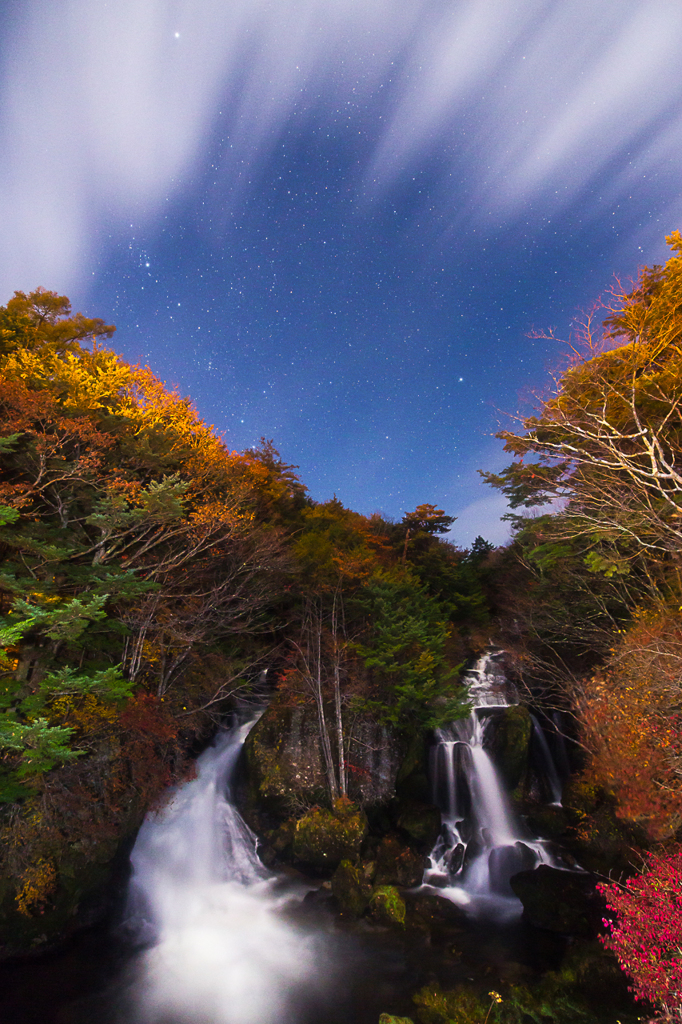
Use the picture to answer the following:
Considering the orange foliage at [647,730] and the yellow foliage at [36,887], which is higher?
the orange foliage at [647,730]

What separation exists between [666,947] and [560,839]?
8.67 meters

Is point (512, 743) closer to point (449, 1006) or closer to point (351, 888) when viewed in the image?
point (351, 888)

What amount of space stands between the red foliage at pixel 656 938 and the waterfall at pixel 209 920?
7475 mm

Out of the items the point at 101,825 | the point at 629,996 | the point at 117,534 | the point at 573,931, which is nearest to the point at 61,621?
the point at 117,534

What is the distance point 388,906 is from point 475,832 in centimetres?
488

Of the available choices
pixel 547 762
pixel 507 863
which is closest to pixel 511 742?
pixel 547 762

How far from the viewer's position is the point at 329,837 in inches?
513

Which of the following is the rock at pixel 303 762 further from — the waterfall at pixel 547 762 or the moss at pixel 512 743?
the waterfall at pixel 547 762

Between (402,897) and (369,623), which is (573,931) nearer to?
(402,897)

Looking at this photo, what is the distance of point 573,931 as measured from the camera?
1044cm

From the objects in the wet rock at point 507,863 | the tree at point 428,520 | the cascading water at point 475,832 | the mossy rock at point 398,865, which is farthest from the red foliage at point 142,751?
the tree at point 428,520

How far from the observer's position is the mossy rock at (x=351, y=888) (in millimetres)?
11584

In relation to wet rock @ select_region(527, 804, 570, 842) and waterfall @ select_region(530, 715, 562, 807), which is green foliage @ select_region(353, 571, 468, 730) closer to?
waterfall @ select_region(530, 715, 562, 807)

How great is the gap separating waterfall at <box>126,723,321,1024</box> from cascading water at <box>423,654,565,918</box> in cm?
507
